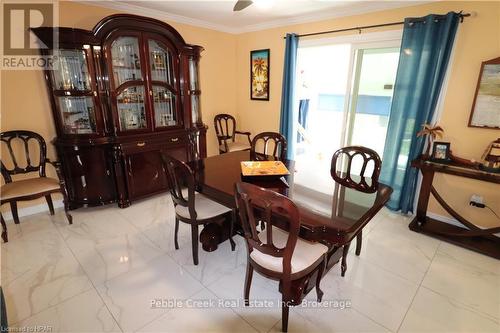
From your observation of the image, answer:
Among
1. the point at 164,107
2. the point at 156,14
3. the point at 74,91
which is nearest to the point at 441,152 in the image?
the point at 164,107

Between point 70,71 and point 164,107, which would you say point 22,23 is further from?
point 164,107

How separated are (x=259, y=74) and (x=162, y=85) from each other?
A: 5.33 feet

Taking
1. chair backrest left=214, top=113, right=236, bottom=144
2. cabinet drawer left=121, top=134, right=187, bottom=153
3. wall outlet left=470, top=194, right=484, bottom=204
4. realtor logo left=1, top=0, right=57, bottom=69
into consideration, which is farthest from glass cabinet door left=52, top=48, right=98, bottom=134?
wall outlet left=470, top=194, right=484, bottom=204

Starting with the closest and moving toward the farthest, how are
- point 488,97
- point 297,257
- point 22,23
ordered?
Result: point 297,257 → point 488,97 → point 22,23

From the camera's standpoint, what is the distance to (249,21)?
11.9 ft

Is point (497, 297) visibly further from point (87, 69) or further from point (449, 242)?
point (87, 69)

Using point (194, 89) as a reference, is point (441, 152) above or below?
below

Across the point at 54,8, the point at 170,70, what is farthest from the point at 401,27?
the point at 54,8

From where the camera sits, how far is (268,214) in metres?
1.20

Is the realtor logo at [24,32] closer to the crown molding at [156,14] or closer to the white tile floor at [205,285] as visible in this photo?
the crown molding at [156,14]

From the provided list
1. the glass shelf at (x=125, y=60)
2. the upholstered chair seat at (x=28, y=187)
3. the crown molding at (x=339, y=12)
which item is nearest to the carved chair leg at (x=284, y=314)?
the upholstered chair seat at (x=28, y=187)

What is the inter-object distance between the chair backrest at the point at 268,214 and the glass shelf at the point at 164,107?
226 cm

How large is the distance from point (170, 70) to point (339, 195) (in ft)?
8.35

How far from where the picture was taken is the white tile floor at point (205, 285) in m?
1.54
